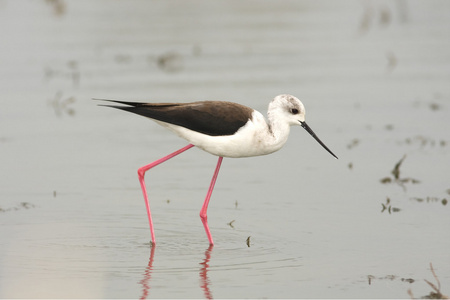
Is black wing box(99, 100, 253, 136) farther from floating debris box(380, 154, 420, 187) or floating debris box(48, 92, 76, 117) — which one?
floating debris box(48, 92, 76, 117)

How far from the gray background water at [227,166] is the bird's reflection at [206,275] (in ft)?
0.07

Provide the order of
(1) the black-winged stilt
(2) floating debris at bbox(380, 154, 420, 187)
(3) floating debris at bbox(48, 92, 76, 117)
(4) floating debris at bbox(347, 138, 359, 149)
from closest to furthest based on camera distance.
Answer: (1) the black-winged stilt < (2) floating debris at bbox(380, 154, 420, 187) < (4) floating debris at bbox(347, 138, 359, 149) < (3) floating debris at bbox(48, 92, 76, 117)

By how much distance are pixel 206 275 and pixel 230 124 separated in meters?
1.21

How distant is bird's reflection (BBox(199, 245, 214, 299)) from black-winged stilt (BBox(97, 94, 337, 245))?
25 cm

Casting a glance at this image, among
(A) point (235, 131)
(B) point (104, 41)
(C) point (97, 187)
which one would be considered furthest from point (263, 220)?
(B) point (104, 41)

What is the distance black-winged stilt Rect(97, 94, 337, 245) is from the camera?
7.16 meters

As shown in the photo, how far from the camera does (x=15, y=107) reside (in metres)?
12.0

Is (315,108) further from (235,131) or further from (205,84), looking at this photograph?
(235,131)

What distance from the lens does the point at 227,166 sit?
9727mm

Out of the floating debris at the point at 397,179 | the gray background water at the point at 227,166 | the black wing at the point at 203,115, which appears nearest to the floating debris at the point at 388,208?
the gray background water at the point at 227,166

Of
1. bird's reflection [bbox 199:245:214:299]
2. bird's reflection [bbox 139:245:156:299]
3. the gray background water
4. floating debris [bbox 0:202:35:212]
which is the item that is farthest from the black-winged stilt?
floating debris [bbox 0:202:35:212]

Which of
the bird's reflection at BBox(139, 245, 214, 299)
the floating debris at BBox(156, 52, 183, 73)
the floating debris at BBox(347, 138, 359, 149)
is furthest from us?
the floating debris at BBox(156, 52, 183, 73)

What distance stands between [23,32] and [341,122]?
7.56 meters

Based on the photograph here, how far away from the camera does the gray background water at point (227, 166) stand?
21.6 feet
